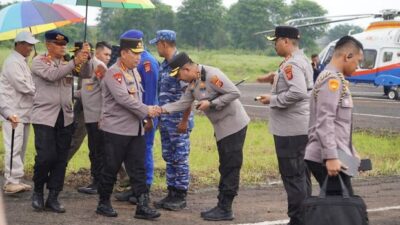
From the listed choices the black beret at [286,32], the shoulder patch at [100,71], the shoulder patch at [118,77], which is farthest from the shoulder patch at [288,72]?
the shoulder patch at [100,71]

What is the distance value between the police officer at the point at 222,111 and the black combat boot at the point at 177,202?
0.51m

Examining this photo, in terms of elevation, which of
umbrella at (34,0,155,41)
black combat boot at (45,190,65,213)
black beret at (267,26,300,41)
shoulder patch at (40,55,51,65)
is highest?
umbrella at (34,0,155,41)

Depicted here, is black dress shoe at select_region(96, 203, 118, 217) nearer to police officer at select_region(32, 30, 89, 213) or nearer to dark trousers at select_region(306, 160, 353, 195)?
police officer at select_region(32, 30, 89, 213)

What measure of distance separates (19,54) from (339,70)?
13.7ft

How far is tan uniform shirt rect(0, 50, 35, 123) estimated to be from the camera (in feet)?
25.6

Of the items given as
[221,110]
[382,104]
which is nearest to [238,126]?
[221,110]

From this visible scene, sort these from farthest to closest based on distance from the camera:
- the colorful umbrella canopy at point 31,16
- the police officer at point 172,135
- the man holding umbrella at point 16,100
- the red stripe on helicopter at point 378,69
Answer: the red stripe on helicopter at point 378,69, the colorful umbrella canopy at point 31,16, the man holding umbrella at point 16,100, the police officer at point 172,135

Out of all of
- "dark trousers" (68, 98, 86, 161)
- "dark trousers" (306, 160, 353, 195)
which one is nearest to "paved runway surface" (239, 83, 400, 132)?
"dark trousers" (68, 98, 86, 161)

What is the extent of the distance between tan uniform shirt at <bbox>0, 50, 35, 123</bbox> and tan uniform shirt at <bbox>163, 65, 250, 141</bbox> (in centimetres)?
185

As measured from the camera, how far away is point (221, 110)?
6.92m

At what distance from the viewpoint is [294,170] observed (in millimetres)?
6312

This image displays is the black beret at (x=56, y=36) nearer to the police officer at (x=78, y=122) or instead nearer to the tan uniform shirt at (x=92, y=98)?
the tan uniform shirt at (x=92, y=98)

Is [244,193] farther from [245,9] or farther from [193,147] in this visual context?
[245,9]

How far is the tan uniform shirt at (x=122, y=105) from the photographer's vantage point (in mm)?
6797
